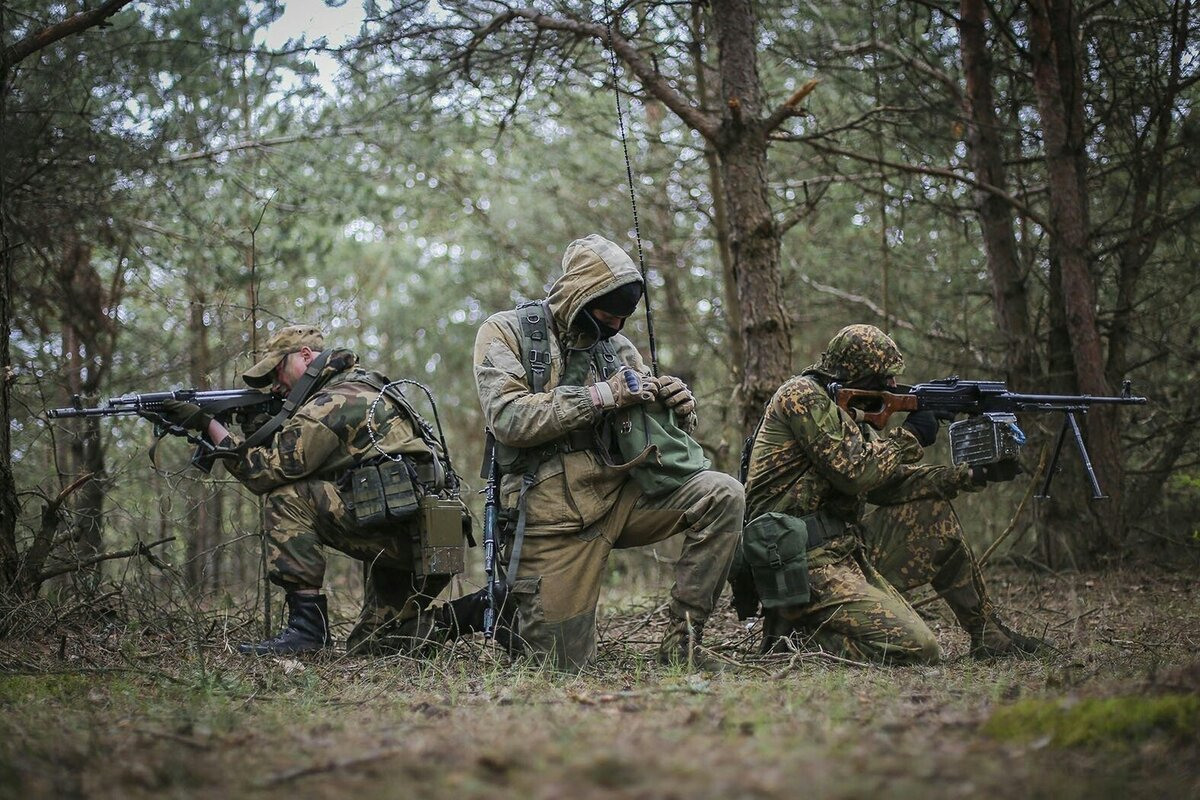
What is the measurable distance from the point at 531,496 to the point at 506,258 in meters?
9.98

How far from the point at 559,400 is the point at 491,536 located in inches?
28.5

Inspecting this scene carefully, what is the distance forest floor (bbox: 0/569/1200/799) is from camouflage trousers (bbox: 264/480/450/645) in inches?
18.7

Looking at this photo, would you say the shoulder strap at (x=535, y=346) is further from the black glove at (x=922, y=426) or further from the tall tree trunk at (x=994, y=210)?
the tall tree trunk at (x=994, y=210)

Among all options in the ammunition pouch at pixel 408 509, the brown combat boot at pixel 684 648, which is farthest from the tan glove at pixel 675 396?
the ammunition pouch at pixel 408 509

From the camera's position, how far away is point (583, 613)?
5121mm

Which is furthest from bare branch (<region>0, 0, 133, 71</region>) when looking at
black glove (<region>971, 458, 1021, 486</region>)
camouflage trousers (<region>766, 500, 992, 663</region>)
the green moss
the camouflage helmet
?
the green moss

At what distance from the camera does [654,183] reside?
34.8 ft

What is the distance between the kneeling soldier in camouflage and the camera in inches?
217

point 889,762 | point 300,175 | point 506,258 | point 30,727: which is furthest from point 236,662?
point 506,258

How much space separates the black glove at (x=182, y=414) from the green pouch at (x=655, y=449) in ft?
7.46

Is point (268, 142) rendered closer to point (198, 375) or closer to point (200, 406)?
point (198, 375)

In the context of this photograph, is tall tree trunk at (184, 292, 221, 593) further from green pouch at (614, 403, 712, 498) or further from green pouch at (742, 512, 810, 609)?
green pouch at (742, 512, 810, 609)

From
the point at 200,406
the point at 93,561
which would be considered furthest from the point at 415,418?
the point at 93,561

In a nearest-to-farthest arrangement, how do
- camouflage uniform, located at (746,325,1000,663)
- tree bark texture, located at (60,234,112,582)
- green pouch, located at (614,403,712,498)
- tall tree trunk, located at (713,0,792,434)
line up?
1. green pouch, located at (614,403,712,498)
2. camouflage uniform, located at (746,325,1000,663)
3. tall tree trunk, located at (713,0,792,434)
4. tree bark texture, located at (60,234,112,582)
